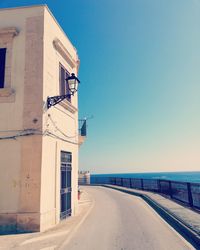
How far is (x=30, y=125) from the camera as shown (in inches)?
344

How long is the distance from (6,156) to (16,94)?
95.7 inches

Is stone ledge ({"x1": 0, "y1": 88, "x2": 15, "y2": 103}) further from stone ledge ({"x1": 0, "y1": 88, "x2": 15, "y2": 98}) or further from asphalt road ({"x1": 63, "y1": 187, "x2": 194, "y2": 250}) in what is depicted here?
asphalt road ({"x1": 63, "y1": 187, "x2": 194, "y2": 250})

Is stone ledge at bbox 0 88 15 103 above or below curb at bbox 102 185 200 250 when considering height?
above

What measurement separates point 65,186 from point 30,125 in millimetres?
3698

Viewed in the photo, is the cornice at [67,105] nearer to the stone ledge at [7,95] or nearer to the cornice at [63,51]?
the stone ledge at [7,95]

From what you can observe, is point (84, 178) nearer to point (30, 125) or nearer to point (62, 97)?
point (62, 97)

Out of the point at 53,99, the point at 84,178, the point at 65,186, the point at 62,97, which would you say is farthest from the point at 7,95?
the point at 84,178

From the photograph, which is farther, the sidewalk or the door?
the door

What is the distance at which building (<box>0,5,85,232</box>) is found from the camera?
8.24m

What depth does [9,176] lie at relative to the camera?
8.45 m

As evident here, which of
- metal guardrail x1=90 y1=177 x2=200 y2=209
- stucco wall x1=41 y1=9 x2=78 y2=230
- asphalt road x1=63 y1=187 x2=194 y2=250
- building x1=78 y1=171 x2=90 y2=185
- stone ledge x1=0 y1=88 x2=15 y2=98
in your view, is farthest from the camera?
building x1=78 y1=171 x2=90 y2=185

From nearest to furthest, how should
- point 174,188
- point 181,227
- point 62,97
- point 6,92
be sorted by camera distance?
point 181,227, point 6,92, point 62,97, point 174,188

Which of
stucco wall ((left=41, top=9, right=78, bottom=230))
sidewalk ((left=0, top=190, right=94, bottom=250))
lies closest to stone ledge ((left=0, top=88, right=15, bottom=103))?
stucco wall ((left=41, top=9, right=78, bottom=230))

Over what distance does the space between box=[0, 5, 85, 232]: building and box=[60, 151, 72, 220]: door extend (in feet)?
0.14
